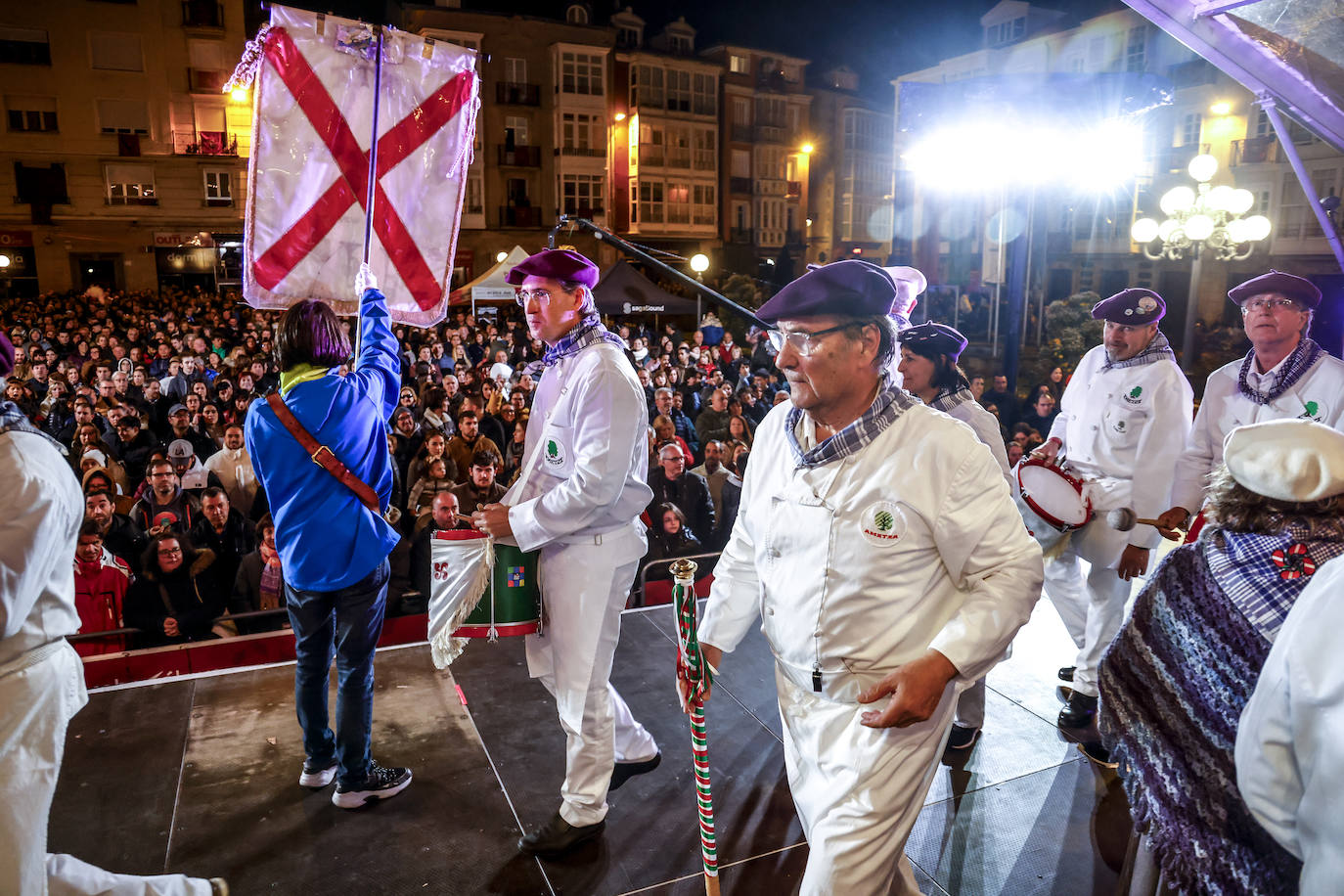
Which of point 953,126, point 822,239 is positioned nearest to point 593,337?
point 953,126

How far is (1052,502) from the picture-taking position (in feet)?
14.6

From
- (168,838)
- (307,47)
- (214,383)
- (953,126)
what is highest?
(953,126)

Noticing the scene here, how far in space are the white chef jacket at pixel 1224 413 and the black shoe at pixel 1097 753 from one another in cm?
131

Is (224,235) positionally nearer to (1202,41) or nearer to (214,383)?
(214,383)

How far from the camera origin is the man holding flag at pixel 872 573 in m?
2.26

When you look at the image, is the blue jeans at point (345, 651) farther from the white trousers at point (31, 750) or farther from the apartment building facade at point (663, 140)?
the apartment building facade at point (663, 140)

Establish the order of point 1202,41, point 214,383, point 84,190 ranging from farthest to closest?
1. point 84,190
2. point 214,383
3. point 1202,41

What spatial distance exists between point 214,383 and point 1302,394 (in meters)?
12.4

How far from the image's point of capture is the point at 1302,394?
4.25 metres

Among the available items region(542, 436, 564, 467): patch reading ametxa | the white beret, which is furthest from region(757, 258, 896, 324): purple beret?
region(542, 436, 564, 467): patch reading ametxa

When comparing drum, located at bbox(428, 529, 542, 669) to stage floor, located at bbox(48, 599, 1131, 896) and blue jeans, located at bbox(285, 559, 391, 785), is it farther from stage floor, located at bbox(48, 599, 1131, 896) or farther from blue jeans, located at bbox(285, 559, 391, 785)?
stage floor, located at bbox(48, 599, 1131, 896)

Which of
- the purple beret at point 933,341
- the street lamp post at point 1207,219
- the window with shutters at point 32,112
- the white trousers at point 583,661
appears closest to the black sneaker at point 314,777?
the white trousers at point 583,661

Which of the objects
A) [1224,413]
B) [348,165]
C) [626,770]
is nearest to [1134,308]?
[1224,413]

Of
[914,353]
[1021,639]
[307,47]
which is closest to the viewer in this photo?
[307,47]
